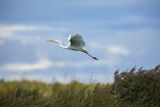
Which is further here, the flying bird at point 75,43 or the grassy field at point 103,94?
the grassy field at point 103,94

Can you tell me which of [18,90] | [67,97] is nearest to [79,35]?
[67,97]

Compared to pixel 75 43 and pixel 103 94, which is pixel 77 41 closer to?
pixel 75 43

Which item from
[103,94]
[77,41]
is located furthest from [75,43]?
[103,94]

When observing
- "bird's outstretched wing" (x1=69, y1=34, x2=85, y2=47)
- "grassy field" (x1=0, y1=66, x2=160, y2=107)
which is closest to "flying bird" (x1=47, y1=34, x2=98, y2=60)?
"bird's outstretched wing" (x1=69, y1=34, x2=85, y2=47)

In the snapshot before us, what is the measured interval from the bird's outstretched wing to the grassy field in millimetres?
1615

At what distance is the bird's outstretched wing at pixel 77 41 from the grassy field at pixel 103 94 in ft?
5.30

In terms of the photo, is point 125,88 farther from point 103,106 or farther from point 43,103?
point 43,103

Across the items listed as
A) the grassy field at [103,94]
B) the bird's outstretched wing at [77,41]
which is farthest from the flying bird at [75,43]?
the grassy field at [103,94]

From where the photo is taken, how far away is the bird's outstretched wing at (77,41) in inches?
583

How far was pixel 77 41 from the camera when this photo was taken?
14891mm

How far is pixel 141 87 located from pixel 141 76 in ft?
1.18

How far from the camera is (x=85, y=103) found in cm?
1598

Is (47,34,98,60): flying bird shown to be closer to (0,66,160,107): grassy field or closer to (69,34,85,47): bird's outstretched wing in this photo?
(69,34,85,47): bird's outstretched wing

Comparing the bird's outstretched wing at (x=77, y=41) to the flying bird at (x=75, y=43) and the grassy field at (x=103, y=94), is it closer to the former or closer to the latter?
the flying bird at (x=75, y=43)
